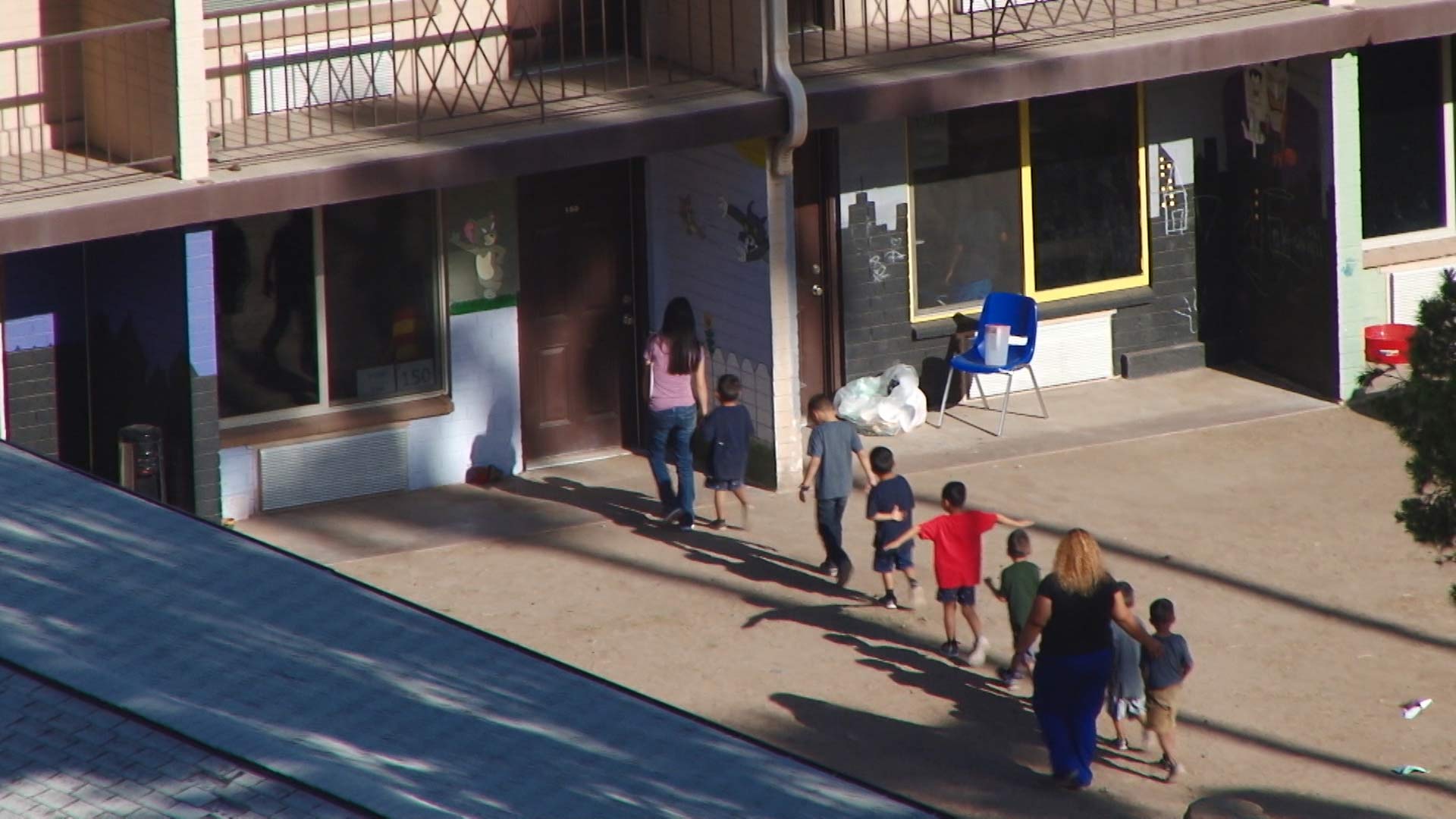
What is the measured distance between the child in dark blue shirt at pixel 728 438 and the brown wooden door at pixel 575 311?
191 centimetres

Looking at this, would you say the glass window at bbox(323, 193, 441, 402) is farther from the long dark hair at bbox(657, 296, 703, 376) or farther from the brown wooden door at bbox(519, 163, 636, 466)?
the long dark hair at bbox(657, 296, 703, 376)

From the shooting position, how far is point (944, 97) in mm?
15945

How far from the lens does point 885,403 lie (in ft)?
56.5

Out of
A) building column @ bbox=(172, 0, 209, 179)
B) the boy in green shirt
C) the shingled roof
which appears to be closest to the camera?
the shingled roof

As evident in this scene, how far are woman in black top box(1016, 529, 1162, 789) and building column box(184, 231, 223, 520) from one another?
212 inches

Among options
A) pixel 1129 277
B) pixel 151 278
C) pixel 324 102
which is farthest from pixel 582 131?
pixel 1129 277

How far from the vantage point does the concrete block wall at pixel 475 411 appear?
16312 millimetres

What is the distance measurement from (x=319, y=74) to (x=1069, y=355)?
620 cm

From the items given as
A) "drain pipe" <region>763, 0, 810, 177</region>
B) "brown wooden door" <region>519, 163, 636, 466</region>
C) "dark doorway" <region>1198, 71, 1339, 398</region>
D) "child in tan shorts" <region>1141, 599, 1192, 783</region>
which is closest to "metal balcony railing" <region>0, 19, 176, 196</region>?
"brown wooden door" <region>519, 163, 636, 466</region>

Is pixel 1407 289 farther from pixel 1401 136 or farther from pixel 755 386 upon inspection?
pixel 755 386

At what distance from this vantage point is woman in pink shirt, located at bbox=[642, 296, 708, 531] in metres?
15.2

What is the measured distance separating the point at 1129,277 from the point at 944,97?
3.07 m

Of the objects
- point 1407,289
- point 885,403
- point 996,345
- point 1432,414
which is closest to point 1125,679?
point 1432,414

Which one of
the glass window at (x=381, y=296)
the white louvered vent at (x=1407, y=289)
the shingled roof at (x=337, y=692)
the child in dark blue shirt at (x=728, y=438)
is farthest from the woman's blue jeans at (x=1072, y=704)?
the white louvered vent at (x=1407, y=289)
